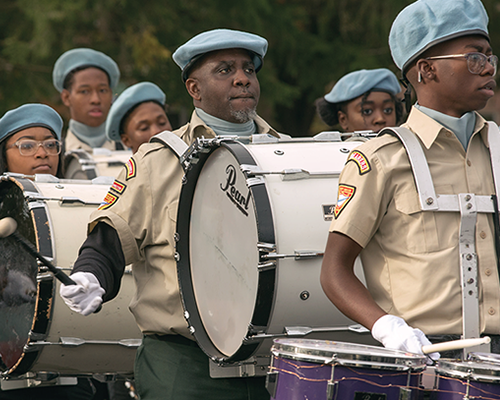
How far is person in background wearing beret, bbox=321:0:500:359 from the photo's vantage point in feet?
8.61

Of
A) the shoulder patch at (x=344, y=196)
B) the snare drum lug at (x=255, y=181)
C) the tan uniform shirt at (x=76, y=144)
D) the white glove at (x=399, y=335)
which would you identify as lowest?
the white glove at (x=399, y=335)

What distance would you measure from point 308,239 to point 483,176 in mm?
698

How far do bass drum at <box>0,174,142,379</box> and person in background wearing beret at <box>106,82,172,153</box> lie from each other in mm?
1929

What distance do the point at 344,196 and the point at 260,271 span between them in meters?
0.50

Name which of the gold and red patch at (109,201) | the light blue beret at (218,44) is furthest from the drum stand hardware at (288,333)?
the light blue beret at (218,44)

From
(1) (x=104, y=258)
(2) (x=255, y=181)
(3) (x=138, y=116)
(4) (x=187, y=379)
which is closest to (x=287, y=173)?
(2) (x=255, y=181)

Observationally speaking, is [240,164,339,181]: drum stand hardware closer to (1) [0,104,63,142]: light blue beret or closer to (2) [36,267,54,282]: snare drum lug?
(2) [36,267,54,282]: snare drum lug

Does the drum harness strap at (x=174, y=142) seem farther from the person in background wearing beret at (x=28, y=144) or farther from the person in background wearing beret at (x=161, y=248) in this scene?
the person in background wearing beret at (x=28, y=144)

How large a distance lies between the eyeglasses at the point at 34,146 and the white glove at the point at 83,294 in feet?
6.23

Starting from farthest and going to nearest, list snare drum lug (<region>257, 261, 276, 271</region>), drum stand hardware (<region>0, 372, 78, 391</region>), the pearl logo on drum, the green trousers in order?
drum stand hardware (<region>0, 372, 78, 391</region>), the green trousers, the pearl logo on drum, snare drum lug (<region>257, 261, 276, 271</region>)

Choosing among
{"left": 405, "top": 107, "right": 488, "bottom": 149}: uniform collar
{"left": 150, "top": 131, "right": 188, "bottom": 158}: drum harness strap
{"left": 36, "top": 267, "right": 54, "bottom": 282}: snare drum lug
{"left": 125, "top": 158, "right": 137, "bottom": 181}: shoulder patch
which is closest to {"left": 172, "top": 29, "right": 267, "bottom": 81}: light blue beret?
{"left": 150, "top": 131, "right": 188, "bottom": 158}: drum harness strap

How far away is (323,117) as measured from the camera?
591 cm

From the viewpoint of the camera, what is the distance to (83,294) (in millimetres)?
3227

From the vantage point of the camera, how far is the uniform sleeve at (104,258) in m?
3.41
